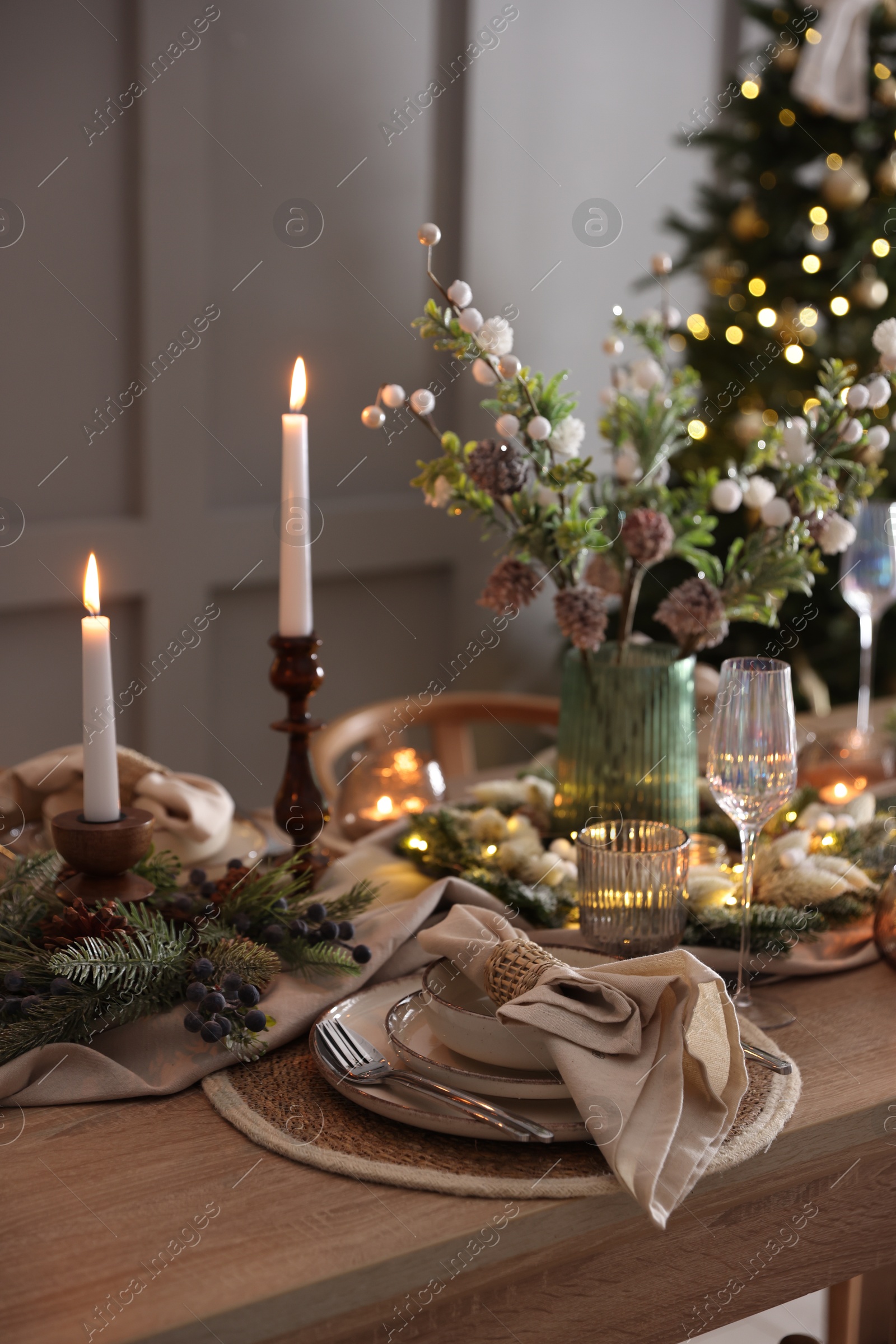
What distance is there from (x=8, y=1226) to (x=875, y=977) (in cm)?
71

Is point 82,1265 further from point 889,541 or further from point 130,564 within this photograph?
point 130,564

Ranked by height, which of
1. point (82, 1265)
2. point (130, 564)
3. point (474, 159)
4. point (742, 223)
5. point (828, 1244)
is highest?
point (474, 159)

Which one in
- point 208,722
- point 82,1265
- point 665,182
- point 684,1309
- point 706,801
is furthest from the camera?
point 665,182

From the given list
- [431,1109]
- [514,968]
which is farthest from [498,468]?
[431,1109]

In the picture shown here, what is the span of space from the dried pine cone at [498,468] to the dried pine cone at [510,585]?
7 centimetres

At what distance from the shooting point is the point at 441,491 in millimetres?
1162

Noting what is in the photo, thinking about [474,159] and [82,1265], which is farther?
[474,159]

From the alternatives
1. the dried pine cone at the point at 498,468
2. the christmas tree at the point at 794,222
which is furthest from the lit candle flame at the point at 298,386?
the christmas tree at the point at 794,222

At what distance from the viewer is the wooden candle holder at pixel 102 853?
0.93 m

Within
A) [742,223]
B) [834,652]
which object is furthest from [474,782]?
[742,223]

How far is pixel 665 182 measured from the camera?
335 cm

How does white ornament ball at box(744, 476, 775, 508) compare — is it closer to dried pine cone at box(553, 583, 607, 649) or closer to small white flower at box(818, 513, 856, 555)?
small white flower at box(818, 513, 856, 555)

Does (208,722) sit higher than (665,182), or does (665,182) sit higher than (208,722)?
(665,182)

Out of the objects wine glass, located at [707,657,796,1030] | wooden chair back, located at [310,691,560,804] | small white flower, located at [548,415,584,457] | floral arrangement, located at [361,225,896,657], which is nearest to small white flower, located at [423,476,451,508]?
floral arrangement, located at [361,225,896,657]
